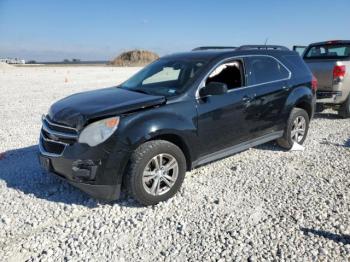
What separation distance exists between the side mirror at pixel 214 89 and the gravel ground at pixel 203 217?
130 centimetres

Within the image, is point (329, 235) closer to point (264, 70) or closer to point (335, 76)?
point (264, 70)

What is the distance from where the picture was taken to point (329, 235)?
3.47 metres

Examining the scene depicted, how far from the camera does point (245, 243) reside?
336 cm

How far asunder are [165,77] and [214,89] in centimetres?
120

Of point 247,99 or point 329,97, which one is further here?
A: point 329,97

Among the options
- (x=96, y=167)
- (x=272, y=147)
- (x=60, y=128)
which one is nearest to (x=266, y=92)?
(x=272, y=147)

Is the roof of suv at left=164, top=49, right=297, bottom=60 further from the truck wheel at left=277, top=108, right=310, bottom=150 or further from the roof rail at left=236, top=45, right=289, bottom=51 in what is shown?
the truck wheel at left=277, top=108, right=310, bottom=150

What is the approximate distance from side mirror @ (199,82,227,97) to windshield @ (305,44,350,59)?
18.6 ft

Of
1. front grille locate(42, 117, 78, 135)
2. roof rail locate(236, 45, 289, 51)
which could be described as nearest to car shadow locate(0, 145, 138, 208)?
front grille locate(42, 117, 78, 135)

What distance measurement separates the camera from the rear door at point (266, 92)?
17.1ft

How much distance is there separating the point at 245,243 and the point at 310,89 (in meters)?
4.00

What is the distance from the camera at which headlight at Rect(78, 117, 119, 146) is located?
148 inches

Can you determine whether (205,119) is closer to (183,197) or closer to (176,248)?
(183,197)

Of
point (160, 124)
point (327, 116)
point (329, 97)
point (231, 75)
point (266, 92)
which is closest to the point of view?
point (160, 124)
